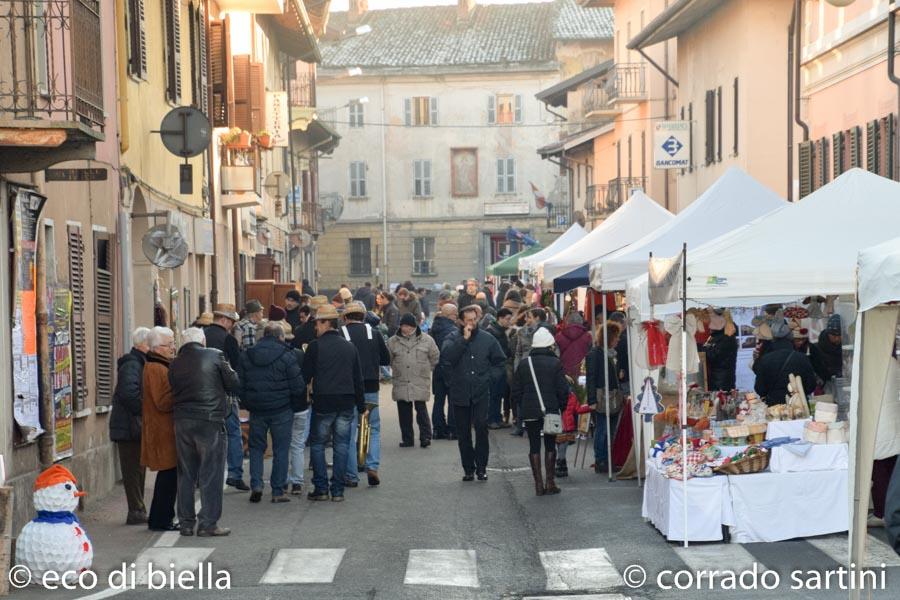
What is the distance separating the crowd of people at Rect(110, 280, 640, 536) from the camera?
12.9 meters

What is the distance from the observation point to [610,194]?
152 feet

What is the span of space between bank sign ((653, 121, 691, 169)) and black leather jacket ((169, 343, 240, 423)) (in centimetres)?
2119

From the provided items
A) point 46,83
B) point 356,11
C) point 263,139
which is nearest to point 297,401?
point 46,83

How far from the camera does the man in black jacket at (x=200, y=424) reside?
12.8 metres

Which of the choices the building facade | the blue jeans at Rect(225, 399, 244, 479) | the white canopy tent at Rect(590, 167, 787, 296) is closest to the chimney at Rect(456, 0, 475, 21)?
the building facade

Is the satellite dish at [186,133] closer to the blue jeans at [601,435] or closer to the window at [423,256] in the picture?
the blue jeans at [601,435]

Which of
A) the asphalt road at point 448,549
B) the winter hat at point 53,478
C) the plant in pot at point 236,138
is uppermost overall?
the plant in pot at point 236,138

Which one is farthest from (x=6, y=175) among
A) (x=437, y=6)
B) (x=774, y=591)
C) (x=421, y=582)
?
(x=437, y=6)

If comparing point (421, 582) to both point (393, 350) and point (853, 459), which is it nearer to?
point (853, 459)

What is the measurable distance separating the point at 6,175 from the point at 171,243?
18.1 feet

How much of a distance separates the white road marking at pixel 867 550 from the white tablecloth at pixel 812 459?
55 centimetres

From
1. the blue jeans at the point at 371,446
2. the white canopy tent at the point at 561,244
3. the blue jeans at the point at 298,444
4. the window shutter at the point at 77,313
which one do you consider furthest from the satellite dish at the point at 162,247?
the white canopy tent at the point at 561,244

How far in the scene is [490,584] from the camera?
35.8ft

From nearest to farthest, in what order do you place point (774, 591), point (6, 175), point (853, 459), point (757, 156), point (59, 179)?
point (853, 459)
point (774, 591)
point (6, 175)
point (59, 179)
point (757, 156)
